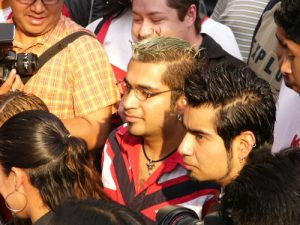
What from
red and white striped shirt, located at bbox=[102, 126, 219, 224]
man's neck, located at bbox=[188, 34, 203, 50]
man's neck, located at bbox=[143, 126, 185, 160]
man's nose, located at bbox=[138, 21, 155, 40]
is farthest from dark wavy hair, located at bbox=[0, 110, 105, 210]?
man's neck, located at bbox=[188, 34, 203, 50]

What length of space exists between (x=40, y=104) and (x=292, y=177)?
4.73 ft

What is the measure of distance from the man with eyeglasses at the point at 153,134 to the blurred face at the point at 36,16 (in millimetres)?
566

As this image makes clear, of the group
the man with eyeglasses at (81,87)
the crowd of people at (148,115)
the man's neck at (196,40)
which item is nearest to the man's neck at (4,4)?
the crowd of people at (148,115)

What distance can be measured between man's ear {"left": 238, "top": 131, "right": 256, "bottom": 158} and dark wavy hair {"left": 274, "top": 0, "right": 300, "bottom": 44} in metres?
0.37

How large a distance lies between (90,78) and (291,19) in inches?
45.7

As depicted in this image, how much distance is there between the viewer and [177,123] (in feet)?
10.8

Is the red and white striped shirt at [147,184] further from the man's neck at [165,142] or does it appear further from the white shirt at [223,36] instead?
the white shirt at [223,36]

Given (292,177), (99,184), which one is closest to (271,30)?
(99,184)

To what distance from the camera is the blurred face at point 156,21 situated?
12.4ft

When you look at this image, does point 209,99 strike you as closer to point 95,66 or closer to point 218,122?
point 218,122

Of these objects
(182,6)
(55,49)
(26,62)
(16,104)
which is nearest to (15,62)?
(26,62)

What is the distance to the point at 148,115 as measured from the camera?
3.25 metres

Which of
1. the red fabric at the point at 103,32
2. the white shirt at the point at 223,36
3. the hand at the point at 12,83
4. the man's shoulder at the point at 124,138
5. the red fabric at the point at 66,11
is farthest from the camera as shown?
the red fabric at the point at 66,11

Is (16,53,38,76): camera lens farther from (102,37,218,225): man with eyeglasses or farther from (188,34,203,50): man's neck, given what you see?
(188,34,203,50): man's neck
